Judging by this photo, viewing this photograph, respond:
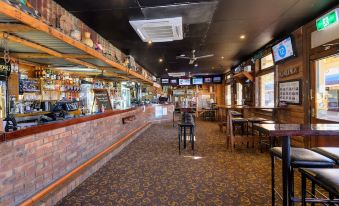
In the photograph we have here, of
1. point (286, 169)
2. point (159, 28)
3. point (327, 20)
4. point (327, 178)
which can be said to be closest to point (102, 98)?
point (159, 28)

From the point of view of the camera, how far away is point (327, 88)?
415 cm

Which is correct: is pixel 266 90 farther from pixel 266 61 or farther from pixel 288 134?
pixel 288 134

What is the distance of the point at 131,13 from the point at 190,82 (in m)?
11.0

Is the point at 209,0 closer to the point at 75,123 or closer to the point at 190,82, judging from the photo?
the point at 75,123

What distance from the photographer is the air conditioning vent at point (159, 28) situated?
392cm

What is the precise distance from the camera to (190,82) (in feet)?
47.8

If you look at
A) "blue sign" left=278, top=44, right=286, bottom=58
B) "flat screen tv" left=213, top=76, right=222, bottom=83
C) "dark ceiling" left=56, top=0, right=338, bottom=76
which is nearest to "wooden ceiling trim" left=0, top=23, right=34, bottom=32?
"dark ceiling" left=56, top=0, right=338, bottom=76

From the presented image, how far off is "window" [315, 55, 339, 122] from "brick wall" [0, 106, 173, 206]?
4.70 metres

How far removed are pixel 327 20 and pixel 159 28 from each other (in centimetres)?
318

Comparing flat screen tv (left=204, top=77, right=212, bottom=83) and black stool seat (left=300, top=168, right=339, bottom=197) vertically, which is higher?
flat screen tv (left=204, top=77, right=212, bottom=83)

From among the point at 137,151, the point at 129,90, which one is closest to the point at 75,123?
the point at 137,151

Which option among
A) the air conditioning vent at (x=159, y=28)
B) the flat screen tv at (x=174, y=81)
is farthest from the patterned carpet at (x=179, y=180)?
the flat screen tv at (x=174, y=81)

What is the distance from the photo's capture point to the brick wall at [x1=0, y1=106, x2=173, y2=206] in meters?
2.09

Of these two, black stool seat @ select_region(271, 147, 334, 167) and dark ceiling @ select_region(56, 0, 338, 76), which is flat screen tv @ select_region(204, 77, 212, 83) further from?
black stool seat @ select_region(271, 147, 334, 167)
